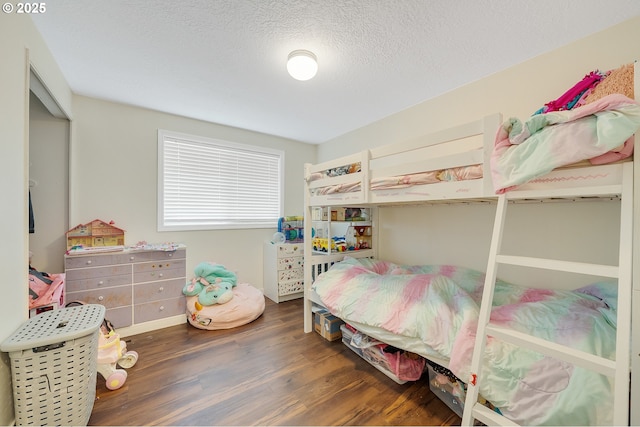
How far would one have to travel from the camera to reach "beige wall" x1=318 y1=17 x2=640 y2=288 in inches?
63.7

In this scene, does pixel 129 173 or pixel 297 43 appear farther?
pixel 129 173

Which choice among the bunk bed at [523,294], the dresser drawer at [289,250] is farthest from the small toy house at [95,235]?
the bunk bed at [523,294]

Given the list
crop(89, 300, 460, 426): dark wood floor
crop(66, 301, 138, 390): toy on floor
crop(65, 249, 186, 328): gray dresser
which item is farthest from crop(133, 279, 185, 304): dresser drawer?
crop(66, 301, 138, 390): toy on floor

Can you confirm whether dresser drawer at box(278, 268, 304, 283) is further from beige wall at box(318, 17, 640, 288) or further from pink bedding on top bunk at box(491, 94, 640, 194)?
pink bedding on top bunk at box(491, 94, 640, 194)

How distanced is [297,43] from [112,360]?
2.64 meters

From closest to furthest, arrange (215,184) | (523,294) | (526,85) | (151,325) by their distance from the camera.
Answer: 1. (523,294)
2. (526,85)
3. (151,325)
4. (215,184)

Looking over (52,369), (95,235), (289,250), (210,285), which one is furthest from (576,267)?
(95,235)

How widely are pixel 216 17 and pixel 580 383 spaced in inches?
102

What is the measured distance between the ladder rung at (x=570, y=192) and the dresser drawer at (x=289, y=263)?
2.69 metres

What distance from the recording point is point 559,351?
3.08 ft

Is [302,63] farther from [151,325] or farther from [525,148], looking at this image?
[151,325]

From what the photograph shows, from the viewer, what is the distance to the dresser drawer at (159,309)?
246 centimetres

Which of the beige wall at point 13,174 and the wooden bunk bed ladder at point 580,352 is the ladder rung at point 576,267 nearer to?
the wooden bunk bed ladder at point 580,352

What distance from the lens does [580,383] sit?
3.15ft
